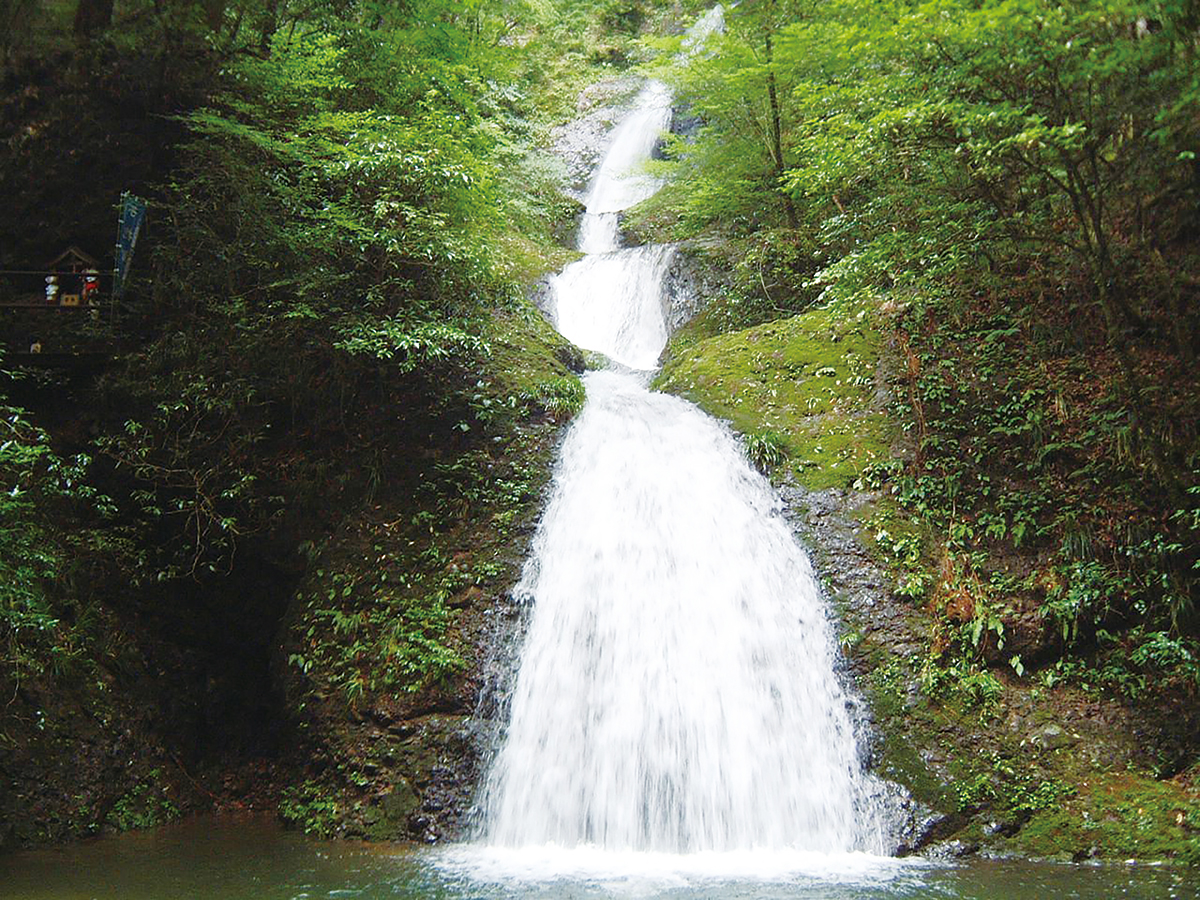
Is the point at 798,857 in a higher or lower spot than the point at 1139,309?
lower

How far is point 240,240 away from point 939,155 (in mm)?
7656

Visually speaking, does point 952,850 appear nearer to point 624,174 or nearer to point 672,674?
point 672,674

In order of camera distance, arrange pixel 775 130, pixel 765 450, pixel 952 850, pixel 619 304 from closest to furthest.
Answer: pixel 952 850, pixel 765 450, pixel 775 130, pixel 619 304

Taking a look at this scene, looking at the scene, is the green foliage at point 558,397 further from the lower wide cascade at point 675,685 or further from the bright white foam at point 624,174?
the bright white foam at point 624,174

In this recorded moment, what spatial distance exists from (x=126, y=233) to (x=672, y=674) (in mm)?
7823

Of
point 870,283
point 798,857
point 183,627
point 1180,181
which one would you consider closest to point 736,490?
point 870,283

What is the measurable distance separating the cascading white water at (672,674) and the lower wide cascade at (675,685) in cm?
1

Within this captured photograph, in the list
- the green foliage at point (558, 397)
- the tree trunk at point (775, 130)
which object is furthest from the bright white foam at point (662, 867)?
the tree trunk at point (775, 130)

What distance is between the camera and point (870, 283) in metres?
8.33

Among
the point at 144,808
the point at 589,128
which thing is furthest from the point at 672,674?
the point at 589,128

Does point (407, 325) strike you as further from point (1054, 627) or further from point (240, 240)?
point (1054, 627)

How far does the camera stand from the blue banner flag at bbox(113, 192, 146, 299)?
870 cm

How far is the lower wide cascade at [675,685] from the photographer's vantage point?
18.3ft

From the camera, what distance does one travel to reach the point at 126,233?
874 cm
